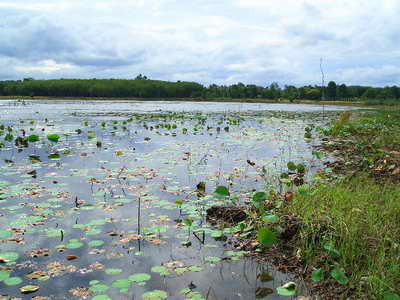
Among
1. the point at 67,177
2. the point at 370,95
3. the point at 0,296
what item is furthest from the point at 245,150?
the point at 370,95

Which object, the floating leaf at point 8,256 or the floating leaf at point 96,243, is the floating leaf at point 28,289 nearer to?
the floating leaf at point 8,256

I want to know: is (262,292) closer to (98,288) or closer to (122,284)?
(122,284)

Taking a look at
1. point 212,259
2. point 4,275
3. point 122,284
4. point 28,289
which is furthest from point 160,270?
point 4,275

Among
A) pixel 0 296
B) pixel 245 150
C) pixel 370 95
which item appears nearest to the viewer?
pixel 0 296

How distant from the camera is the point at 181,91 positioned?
388ft

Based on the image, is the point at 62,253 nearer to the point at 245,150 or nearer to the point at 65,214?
the point at 65,214

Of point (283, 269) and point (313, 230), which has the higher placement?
point (313, 230)

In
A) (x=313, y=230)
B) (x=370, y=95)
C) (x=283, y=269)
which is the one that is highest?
(x=370, y=95)

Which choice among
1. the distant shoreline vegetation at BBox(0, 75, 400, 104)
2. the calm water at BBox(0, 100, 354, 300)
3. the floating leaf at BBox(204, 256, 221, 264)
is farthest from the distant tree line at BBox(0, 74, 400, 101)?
the floating leaf at BBox(204, 256, 221, 264)

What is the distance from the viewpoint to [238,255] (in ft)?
13.5

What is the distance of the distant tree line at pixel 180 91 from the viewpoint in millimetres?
104750

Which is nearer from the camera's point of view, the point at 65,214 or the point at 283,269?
the point at 283,269

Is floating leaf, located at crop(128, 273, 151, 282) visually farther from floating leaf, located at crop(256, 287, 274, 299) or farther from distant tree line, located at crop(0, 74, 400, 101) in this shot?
distant tree line, located at crop(0, 74, 400, 101)

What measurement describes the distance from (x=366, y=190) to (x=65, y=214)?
4.62 meters
